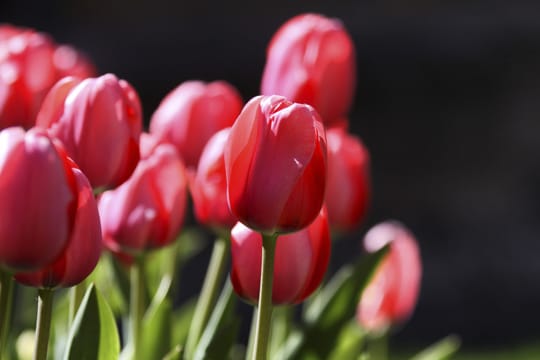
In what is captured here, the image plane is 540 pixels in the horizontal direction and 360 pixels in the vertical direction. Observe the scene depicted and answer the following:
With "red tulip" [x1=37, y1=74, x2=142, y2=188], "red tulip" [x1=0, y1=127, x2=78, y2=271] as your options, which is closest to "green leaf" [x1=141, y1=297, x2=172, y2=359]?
"red tulip" [x1=37, y1=74, x2=142, y2=188]

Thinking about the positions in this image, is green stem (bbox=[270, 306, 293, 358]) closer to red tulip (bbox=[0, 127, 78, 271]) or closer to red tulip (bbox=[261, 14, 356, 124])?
red tulip (bbox=[261, 14, 356, 124])

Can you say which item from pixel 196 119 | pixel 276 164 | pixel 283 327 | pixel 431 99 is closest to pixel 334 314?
pixel 283 327

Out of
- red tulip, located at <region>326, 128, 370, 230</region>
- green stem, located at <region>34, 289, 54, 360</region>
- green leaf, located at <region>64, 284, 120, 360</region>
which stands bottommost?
red tulip, located at <region>326, 128, 370, 230</region>

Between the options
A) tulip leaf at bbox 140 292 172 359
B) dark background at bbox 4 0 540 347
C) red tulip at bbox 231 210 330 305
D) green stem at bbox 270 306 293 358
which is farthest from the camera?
dark background at bbox 4 0 540 347

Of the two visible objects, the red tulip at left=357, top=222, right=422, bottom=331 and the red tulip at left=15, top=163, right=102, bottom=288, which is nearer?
the red tulip at left=15, top=163, right=102, bottom=288

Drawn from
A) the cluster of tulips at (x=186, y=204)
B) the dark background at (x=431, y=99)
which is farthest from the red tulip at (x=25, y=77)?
the dark background at (x=431, y=99)

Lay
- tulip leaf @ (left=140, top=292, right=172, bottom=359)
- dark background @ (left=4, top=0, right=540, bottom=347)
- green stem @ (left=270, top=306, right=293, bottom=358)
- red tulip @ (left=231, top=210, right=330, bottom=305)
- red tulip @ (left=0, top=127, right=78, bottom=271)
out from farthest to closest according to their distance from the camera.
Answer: dark background @ (left=4, top=0, right=540, bottom=347) < green stem @ (left=270, top=306, right=293, bottom=358) < tulip leaf @ (left=140, top=292, right=172, bottom=359) < red tulip @ (left=231, top=210, right=330, bottom=305) < red tulip @ (left=0, top=127, right=78, bottom=271)

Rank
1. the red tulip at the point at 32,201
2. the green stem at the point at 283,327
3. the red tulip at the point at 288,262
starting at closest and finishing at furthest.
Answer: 1. the red tulip at the point at 32,201
2. the red tulip at the point at 288,262
3. the green stem at the point at 283,327

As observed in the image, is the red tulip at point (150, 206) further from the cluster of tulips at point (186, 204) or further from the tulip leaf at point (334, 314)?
the tulip leaf at point (334, 314)
